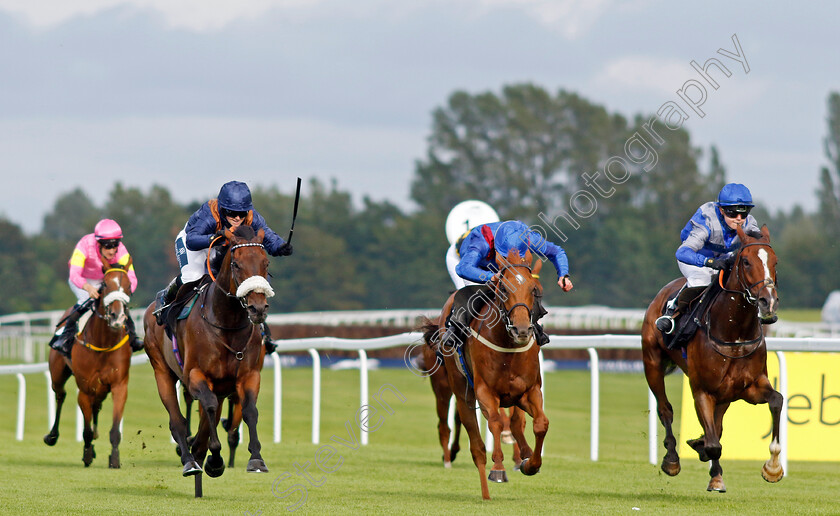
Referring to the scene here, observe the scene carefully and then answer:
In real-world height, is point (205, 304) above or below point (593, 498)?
above

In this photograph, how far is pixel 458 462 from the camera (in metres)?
10.7

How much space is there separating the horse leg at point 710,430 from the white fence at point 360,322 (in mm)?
15162

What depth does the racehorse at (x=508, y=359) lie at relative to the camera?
7215 mm

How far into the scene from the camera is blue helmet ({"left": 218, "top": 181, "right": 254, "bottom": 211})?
7.88 m

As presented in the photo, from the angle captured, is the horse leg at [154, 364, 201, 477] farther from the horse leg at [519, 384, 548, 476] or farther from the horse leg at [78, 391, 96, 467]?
the horse leg at [519, 384, 548, 476]

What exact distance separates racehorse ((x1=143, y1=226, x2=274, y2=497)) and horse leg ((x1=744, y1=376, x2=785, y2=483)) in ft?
10.1

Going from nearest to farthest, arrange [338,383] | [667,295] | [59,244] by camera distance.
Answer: [667,295] < [338,383] < [59,244]

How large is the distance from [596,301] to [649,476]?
44806mm

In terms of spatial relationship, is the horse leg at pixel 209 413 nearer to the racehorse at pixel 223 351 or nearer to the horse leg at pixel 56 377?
the racehorse at pixel 223 351

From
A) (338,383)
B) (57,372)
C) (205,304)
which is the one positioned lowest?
(338,383)

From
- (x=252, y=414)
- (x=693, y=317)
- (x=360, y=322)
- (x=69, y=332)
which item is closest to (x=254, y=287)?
(x=252, y=414)

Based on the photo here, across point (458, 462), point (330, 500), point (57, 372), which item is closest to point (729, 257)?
point (330, 500)

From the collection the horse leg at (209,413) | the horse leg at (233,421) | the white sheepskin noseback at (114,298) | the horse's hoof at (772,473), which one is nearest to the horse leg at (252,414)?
the horse leg at (209,413)

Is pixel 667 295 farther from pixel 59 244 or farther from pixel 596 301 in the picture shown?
pixel 59 244
